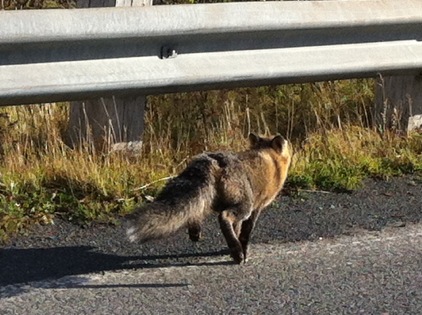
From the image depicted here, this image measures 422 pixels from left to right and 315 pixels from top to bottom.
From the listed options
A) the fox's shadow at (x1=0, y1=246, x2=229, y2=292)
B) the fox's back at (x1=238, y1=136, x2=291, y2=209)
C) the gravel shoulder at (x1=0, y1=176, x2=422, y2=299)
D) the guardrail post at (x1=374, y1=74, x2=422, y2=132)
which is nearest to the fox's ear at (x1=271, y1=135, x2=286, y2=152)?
the fox's back at (x1=238, y1=136, x2=291, y2=209)

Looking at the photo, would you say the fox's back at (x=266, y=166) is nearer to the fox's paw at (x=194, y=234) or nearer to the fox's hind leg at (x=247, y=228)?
the fox's hind leg at (x=247, y=228)

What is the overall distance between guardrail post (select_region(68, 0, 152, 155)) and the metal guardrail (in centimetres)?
51

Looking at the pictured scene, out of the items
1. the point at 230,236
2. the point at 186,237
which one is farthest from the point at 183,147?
the point at 230,236

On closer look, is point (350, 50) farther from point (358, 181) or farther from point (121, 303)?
point (121, 303)

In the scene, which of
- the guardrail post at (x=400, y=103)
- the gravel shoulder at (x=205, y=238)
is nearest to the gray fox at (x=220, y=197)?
A: the gravel shoulder at (x=205, y=238)

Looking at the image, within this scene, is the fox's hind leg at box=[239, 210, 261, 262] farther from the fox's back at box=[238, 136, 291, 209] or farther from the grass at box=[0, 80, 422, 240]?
the grass at box=[0, 80, 422, 240]

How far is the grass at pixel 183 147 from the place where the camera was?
19.0 feet

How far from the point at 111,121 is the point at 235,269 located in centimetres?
174

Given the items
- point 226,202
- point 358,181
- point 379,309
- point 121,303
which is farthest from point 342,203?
point 121,303

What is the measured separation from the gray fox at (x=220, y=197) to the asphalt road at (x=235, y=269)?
16 centimetres

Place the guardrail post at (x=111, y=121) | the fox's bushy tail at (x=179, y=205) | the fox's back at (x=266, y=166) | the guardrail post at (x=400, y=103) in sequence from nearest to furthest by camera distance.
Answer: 1. the fox's bushy tail at (x=179, y=205)
2. the fox's back at (x=266, y=166)
3. the guardrail post at (x=111, y=121)
4. the guardrail post at (x=400, y=103)

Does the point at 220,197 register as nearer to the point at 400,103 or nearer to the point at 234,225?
the point at 234,225

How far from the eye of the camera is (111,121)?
6562 millimetres

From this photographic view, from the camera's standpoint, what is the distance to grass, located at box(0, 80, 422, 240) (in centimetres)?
580
